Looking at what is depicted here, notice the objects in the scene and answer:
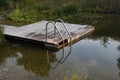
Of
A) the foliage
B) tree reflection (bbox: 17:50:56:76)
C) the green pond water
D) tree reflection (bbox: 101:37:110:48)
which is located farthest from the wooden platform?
the foliage

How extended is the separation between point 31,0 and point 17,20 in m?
2.28

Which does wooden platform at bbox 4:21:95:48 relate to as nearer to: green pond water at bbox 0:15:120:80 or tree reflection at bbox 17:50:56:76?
green pond water at bbox 0:15:120:80

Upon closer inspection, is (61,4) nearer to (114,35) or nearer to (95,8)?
(95,8)

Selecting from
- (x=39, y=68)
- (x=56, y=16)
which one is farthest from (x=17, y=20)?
(x=39, y=68)

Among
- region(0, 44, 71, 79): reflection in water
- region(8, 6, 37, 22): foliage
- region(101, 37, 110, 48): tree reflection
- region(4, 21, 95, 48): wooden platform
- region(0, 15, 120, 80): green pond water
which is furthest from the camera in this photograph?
region(8, 6, 37, 22): foliage

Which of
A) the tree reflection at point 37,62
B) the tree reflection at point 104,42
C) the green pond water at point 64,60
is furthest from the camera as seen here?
the tree reflection at point 104,42

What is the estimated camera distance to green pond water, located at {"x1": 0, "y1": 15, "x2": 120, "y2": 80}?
5.87m

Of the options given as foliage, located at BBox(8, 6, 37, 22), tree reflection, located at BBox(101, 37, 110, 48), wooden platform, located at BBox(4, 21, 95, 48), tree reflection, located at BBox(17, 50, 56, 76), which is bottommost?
tree reflection, located at BBox(17, 50, 56, 76)

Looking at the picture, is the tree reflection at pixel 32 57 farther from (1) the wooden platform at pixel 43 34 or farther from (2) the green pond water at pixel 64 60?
(1) the wooden platform at pixel 43 34

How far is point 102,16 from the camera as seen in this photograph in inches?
478

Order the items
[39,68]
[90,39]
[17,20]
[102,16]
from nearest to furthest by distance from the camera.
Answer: [39,68]
[90,39]
[17,20]
[102,16]

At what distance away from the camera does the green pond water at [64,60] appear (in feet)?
19.2

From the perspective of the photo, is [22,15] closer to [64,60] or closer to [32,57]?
[32,57]


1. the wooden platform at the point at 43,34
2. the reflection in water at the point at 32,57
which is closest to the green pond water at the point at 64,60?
the reflection in water at the point at 32,57
